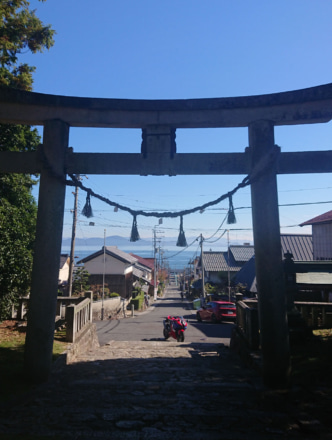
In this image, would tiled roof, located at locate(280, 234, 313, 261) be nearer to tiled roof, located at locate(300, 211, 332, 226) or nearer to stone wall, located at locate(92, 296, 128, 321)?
tiled roof, located at locate(300, 211, 332, 226)

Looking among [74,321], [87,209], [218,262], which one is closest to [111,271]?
[218,262]

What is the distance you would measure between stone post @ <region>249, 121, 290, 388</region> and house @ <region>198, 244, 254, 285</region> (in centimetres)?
3496

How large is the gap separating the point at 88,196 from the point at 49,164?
1150 mm

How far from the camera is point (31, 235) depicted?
10.6 metres

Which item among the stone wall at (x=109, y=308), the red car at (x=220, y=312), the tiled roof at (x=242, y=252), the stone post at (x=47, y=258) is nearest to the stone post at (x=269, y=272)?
the stone post at (x=47, y=258)

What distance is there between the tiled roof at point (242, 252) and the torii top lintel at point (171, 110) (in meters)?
35.6

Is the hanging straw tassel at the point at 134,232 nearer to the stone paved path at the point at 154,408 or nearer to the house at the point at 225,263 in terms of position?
the stone paved path at the point at 154,408

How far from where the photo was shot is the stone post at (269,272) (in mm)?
5621

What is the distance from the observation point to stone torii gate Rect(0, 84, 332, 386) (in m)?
5.73

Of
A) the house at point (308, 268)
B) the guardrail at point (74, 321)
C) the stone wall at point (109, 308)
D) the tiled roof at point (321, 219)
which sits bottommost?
the stone wall at point (109, 308)

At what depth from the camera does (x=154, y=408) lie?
4258mm

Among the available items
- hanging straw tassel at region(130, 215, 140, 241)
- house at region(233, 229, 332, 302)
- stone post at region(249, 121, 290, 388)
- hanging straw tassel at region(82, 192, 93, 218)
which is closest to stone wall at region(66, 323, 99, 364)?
hanging straw tassel at region(130, 215, 140, 241)

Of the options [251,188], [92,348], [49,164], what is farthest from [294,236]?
[49,164]

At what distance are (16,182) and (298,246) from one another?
943 inches
